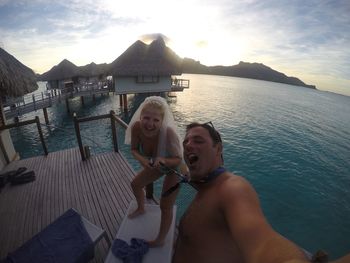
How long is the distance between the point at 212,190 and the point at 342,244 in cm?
977

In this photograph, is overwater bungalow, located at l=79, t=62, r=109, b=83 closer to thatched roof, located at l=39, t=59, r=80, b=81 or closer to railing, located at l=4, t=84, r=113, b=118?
thatched roof, located at l=39, t=59, r=80, b=81

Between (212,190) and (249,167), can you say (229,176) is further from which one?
(249,167)

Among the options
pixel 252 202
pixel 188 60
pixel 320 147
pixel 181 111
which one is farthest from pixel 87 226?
pixel 188 60

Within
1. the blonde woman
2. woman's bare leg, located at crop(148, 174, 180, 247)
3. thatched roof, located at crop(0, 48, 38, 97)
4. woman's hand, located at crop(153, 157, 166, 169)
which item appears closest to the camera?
woman's hand, located at crop(153, 157, 166, 169)

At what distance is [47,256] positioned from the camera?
2.80 meters

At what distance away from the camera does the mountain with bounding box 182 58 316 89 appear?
182 m

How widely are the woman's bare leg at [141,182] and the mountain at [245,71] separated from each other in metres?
182

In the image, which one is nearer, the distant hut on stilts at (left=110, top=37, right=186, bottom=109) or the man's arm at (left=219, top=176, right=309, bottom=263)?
the man's arm at (left=219, top=176, right=309, bottom=263)

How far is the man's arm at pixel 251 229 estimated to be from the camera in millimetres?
917

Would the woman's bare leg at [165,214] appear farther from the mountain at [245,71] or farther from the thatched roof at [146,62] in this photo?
the mountain at [245,71]

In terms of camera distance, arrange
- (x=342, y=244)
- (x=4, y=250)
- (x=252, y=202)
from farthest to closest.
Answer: (x=342, y=244), (x=4, y=250), (x=252, y=202)

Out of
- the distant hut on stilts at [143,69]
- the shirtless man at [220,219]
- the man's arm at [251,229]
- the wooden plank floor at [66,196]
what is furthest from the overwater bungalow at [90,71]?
the man's arm at [251,229]

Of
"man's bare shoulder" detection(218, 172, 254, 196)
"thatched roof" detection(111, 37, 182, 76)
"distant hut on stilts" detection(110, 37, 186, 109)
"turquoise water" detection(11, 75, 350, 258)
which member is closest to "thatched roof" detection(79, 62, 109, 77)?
"thatched roof" detection(111, 37, 182, 76)

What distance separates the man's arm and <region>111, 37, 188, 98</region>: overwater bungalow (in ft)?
82.9
